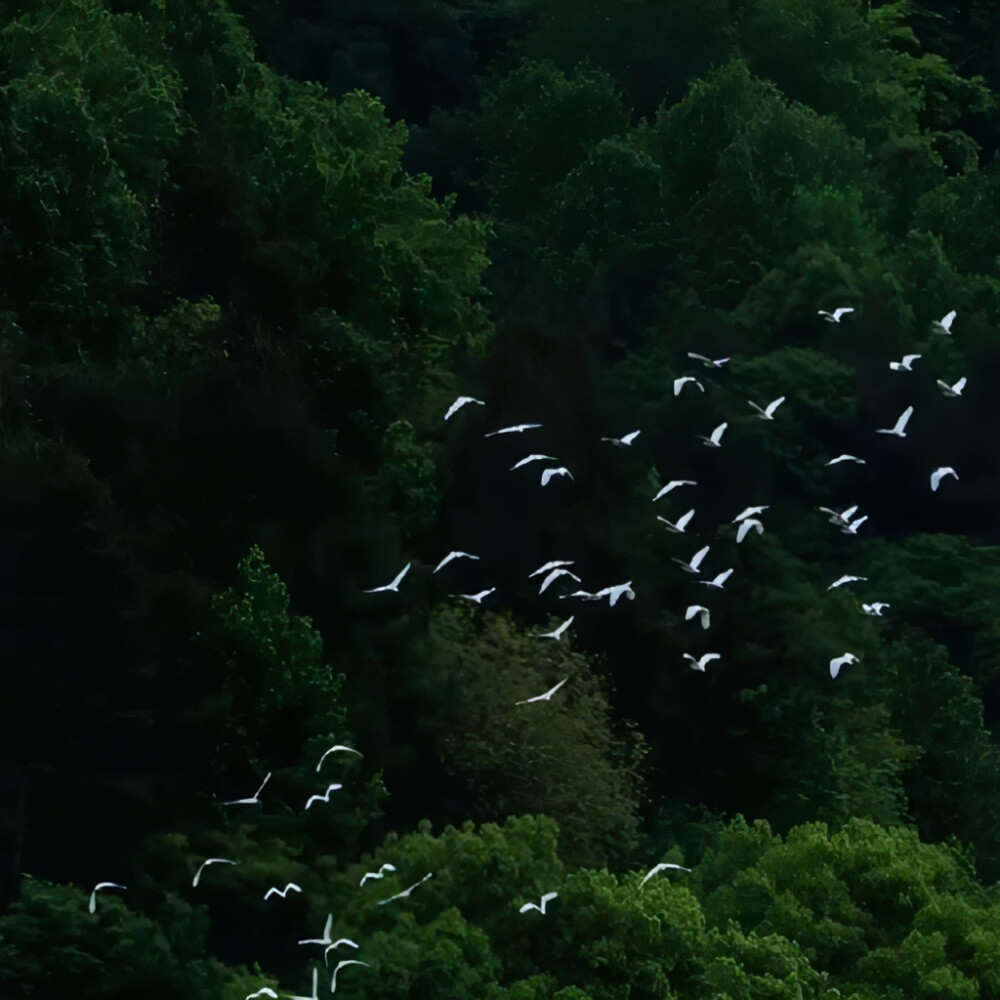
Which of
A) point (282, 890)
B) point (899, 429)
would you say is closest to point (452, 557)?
point (899, 429)

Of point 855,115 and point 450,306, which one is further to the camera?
point 855,115

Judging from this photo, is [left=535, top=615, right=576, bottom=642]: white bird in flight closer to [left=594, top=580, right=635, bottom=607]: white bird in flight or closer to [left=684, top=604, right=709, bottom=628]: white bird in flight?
[left=594, top=580, right=635, bottom=607]: white bird in flight

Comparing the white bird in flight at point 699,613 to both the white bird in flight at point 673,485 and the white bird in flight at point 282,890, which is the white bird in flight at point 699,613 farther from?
the white bird in flight at point 282,890

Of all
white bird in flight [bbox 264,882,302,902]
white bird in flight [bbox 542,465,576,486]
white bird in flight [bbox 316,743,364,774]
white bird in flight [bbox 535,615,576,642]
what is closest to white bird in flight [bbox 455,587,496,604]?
white bird in flight [bbox 535,615,576,642]

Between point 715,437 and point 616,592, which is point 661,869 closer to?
point 616,592

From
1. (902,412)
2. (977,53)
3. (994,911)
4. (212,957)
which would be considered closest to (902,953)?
(994,911)

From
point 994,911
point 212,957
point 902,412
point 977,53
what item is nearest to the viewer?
point 212,957

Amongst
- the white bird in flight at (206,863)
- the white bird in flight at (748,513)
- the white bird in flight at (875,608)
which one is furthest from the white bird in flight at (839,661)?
the white bird in flight at (206,863)

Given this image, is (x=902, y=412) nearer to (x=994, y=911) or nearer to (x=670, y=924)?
(x=994, y=911)
